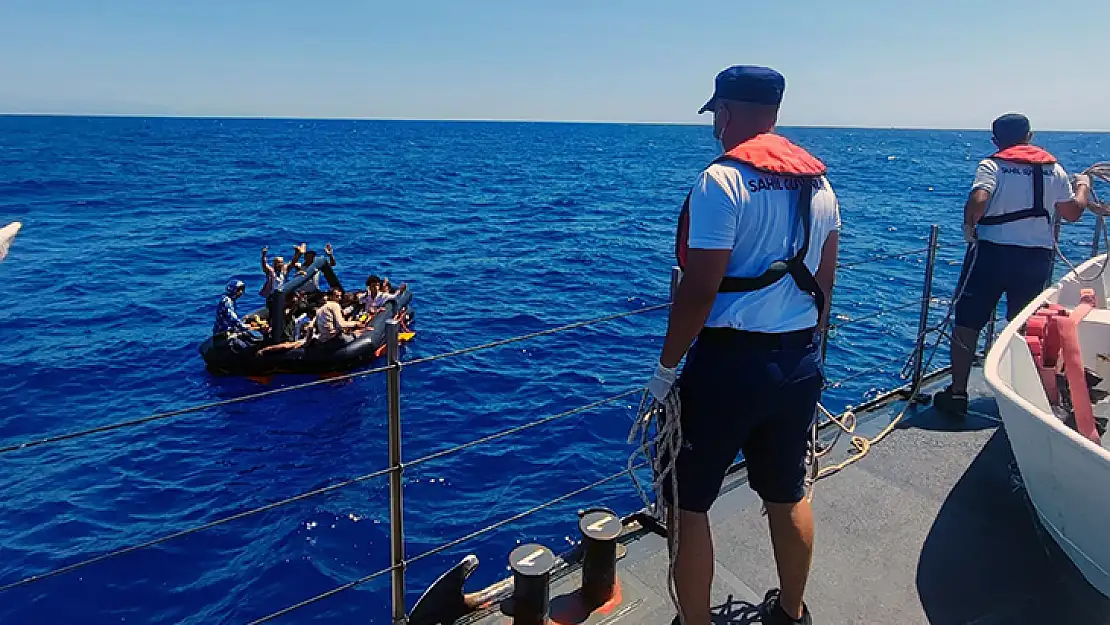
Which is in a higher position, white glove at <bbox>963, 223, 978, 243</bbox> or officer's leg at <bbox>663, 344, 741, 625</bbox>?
white glove at <bbox>963, 223, 978, 243</bbox>

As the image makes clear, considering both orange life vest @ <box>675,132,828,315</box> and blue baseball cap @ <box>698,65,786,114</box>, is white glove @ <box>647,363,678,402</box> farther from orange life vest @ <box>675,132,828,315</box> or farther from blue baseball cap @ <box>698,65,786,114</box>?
blue baseball cap @ <box>698,65,786,114</box>

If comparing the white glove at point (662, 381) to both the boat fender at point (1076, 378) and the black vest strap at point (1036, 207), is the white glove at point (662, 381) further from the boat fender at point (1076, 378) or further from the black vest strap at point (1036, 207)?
the black vest strap at point (1036, 207)

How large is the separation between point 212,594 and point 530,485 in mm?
3499

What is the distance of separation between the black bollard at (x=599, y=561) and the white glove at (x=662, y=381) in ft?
2.75

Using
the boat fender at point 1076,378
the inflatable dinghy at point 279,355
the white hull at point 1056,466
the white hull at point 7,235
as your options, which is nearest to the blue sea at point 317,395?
the inflatable dinghy at point 279,355

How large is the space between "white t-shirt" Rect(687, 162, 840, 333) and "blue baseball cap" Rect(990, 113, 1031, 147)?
111 inches

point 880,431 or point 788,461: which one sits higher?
point 788,461

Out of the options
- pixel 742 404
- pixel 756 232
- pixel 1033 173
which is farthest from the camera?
pixel 1033 173

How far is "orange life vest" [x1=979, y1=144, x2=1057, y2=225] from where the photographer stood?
14.1ft

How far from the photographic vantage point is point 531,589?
8.98 ft

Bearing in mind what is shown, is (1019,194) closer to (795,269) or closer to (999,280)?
(999,280)

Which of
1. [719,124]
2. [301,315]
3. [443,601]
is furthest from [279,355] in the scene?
[719,124]

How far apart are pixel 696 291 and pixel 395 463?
121 centimetres

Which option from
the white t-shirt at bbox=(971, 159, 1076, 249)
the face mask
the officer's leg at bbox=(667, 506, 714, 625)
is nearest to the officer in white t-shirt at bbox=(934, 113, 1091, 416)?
the white t-shirt at bbox=(971, 159, 1076, 249)
